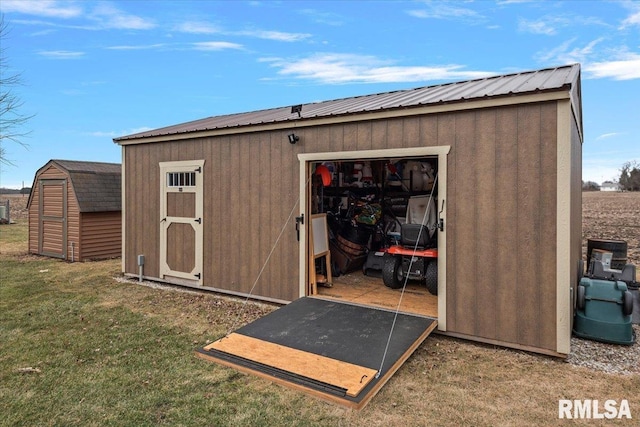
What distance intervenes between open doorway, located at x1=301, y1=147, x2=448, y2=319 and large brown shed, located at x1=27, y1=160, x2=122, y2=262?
6.26 meters

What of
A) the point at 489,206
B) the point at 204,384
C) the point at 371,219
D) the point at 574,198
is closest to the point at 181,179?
the point at 371,219

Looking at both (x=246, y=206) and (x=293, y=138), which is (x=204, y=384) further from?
(x=293, y=138)

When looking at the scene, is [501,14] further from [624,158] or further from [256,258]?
[624,158]

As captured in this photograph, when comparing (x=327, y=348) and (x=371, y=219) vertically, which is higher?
(x=371, y=219)

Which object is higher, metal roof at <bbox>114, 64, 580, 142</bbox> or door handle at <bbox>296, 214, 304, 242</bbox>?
metal roof at <bbox>114, 64, 580, 142</bbox>

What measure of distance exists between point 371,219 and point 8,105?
1405 centimetres

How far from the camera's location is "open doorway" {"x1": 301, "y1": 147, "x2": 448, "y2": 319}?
5.07 metres

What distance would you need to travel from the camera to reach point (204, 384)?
302 centimetres

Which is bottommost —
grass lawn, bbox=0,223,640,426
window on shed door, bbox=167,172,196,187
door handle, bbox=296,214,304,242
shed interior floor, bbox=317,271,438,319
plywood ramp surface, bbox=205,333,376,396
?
grass lawn, bbox=0,223,640,426

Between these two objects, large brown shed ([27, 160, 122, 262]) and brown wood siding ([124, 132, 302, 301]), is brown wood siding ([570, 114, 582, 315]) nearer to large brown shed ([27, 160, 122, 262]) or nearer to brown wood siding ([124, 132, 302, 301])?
brown wood siding ([124, 132, 302, 301])

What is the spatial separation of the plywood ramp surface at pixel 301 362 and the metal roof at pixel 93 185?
24.9ft

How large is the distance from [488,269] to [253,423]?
271cm

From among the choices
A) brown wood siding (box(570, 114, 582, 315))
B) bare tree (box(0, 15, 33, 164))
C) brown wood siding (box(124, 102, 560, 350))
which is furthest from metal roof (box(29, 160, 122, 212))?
brown wood siding (box(570, 114, 582, 315))

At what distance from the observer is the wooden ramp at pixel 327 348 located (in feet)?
8.88
